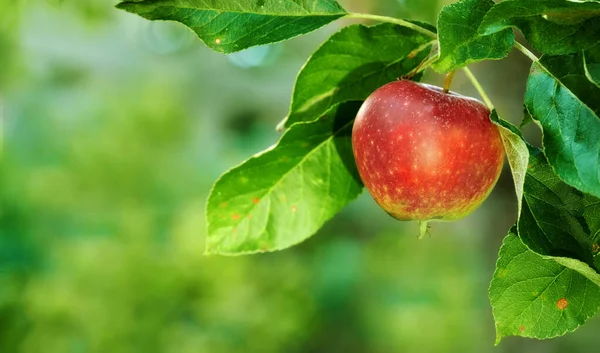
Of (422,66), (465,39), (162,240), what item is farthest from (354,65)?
(162,240)

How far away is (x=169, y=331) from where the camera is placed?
2.60 m

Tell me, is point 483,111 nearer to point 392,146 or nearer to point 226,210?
point 392,146

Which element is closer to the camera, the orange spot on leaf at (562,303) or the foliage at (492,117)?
the foliage at (492,117)

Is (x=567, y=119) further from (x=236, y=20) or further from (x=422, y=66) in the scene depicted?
(x=236, y=20)

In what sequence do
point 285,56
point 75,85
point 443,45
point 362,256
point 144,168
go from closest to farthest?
1. point 443,45
2. point 144,168
3. point 362,256
4. point 75,85
5. point 285,56

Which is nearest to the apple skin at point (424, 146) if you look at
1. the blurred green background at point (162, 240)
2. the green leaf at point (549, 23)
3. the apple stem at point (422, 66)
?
the apple stem at point (422, 66)

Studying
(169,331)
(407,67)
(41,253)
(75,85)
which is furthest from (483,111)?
(75,85)

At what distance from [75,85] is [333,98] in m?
3.72

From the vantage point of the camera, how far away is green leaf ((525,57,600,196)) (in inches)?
17.5

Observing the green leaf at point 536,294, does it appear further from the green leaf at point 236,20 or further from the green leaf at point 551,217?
the green leaf at point 236,20

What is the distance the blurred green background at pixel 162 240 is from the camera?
8.06 feet

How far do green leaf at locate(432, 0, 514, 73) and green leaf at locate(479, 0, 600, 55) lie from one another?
0.01 meters

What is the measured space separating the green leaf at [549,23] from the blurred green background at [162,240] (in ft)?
3.02

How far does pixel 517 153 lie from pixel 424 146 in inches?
3.5
